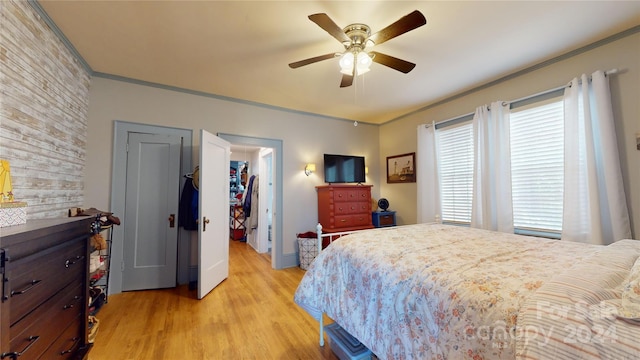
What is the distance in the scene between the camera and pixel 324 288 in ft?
5.85

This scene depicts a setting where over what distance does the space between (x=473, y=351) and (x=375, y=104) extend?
3.42 meters

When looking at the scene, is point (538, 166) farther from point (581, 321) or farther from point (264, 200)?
point (264, 200)

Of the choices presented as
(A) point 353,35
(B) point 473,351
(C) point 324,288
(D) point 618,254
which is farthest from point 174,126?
(D) point 618,254

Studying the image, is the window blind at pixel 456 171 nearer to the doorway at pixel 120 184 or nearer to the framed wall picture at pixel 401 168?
the framed wall picture at pixel 401 168

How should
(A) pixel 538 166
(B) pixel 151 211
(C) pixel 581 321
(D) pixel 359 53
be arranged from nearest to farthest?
(C) pixel 581 321 < (D) pixel 359 53 < (A) pixel 538 166 < (B) pixel 151 211

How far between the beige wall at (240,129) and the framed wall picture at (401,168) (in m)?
0.33

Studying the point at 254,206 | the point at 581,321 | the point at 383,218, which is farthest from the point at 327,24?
the point at 254,206

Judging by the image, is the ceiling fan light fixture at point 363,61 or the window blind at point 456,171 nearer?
the ceiling fan light fixture at point 363,61

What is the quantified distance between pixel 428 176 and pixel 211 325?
3396 mm

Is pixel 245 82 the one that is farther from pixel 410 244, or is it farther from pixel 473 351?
pixel 473 351

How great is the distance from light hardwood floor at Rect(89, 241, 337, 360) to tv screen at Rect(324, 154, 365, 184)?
6.10ft

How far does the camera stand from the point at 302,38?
7.01 feet

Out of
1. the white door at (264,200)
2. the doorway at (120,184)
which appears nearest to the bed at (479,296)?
the doorway at (120,184)

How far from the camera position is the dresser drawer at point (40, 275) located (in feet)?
3.24
